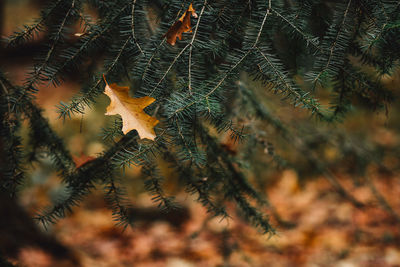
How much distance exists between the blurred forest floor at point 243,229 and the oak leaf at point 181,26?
1418mm

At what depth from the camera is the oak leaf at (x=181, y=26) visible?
2.66 feet

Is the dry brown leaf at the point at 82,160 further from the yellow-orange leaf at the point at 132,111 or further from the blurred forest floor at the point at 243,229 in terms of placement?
the blurred forest floor at the point at 243,229

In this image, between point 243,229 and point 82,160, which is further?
point 243,229

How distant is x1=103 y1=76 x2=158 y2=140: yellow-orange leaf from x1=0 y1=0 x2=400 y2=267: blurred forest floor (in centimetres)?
131

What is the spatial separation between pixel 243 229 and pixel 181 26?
2818 mm

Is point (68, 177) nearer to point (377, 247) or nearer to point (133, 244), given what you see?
point (133, 244)

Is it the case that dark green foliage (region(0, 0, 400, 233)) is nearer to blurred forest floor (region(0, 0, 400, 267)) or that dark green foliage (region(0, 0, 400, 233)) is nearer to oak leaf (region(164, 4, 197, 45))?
oak leaf (region(164, 4, 197, 45))

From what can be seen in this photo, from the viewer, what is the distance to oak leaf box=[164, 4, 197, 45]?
2.66ft

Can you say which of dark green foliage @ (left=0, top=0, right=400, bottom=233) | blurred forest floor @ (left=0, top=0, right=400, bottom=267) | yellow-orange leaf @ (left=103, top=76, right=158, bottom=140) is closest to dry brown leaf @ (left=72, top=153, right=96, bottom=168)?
dark green foliage @ (left=0, top=0, right=400, bottom=233)

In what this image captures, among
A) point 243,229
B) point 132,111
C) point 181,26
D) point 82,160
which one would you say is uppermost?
point 181,26

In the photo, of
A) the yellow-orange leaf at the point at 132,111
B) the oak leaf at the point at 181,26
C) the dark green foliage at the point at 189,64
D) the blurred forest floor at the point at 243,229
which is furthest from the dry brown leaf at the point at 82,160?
the blurred forest floor at the point at 243,229

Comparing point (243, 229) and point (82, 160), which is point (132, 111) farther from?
point (243, 229)

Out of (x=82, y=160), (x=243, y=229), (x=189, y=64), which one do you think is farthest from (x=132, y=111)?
(x=243, y=229)

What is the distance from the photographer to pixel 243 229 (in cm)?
316
